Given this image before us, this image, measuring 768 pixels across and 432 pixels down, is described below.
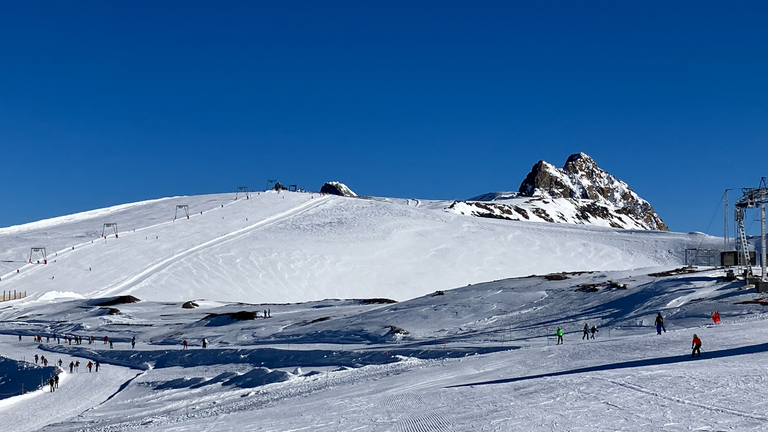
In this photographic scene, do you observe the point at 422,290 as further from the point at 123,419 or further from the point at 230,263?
the point at 123,419

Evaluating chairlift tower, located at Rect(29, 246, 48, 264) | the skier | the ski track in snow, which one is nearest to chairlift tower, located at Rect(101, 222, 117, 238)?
chairlift tower, located at Rect(29, 246, 48, 264)

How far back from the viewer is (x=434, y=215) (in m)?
111

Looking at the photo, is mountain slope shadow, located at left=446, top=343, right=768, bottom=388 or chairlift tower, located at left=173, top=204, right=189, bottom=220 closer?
mountain slope shadow, located at left=446, top=343, right=768, bottom=388

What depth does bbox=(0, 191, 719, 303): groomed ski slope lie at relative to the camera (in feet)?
252

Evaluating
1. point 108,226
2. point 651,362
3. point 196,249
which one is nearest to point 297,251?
point 196,249

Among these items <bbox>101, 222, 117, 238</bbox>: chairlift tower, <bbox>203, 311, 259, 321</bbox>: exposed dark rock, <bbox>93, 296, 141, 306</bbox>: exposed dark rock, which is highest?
<bbox>101, 222, 117, 238</bbox>: chairlift tower

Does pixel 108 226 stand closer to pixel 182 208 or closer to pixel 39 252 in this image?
pixel 39 252

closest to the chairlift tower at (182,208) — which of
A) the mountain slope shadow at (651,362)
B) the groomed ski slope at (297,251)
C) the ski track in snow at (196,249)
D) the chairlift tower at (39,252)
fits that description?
the groomed ski slope at (297,251)

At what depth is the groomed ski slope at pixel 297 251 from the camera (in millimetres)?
76750

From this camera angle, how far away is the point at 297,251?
87.5 metres

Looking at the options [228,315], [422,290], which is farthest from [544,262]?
[228,315]

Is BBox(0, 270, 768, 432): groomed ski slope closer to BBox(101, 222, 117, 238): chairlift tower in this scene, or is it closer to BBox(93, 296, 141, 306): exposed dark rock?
BBox(93, 296, 141, 306): exposed dark rock

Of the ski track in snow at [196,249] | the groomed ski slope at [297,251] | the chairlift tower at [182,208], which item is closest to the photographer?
the ski track in snow at [196,249]

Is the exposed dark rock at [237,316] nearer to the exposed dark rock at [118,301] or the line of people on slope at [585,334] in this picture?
the exposed dark rock at [118,301]
